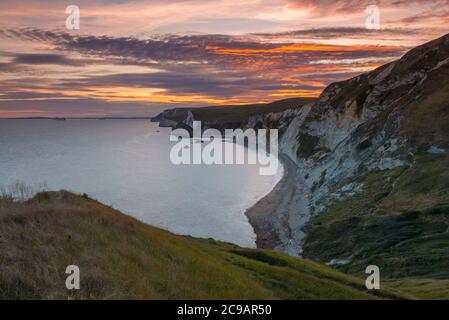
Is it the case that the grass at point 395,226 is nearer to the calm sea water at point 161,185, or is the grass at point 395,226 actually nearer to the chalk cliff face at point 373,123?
the chalk cliff face at point 373,123

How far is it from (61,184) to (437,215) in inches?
2947

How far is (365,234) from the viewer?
43.9 metres

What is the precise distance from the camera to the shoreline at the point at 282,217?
174 feet

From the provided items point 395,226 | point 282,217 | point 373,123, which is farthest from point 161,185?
point 395,226

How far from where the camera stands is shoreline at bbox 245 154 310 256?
53.0 m

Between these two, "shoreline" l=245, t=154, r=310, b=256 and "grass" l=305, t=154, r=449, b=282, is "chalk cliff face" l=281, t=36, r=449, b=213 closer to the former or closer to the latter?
"shoreline" l=245, t=154, r=310, b=256

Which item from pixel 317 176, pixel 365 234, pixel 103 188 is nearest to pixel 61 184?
pixel 103 188

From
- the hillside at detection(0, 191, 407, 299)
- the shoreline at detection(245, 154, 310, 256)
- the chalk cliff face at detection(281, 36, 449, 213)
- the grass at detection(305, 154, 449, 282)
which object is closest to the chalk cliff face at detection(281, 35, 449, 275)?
the grass at detection(305, 154, 449, 282)

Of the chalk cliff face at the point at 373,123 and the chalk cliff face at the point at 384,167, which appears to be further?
the chalk cliff face at the point at 373,123

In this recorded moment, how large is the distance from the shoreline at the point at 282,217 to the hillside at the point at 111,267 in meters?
30.5

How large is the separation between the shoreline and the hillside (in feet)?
99.9

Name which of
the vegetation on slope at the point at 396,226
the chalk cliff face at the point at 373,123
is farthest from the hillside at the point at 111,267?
the chalk cliff face at the point at 373,123

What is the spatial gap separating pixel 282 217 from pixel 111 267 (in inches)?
2164

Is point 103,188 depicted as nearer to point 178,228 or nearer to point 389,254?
point 178,228
